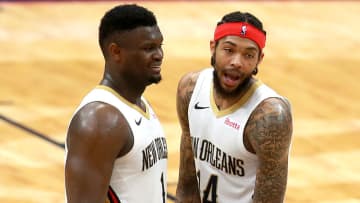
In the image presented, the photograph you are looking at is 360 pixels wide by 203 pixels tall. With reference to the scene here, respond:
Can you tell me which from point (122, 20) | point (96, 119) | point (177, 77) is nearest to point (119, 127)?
point (96, 119)

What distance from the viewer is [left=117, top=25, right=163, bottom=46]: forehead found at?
13.9ft

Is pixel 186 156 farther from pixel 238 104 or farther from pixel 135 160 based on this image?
pixel 135 160

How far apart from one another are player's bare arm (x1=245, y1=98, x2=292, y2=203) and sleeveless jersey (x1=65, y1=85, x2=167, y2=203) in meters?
0.63

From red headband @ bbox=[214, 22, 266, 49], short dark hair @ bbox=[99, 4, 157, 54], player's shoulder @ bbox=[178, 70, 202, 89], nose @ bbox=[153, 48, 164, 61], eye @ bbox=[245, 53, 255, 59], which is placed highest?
short dark hair @ bbox=[99, 4, 157, 54]

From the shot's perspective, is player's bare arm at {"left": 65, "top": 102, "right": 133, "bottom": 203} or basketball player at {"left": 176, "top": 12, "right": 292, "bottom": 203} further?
basketball player at {"left": 176, "top": 12, "right": 292, "bottom": 203}

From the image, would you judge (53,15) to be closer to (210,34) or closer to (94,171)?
(210,34)

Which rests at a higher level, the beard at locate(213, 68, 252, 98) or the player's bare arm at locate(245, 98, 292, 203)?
the beard at locate(213, 68, 252, 98)

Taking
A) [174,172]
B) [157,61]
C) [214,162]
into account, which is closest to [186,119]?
[214,162]

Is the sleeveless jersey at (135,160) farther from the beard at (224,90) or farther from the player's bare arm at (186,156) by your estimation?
the player's bare arm at (186,156)

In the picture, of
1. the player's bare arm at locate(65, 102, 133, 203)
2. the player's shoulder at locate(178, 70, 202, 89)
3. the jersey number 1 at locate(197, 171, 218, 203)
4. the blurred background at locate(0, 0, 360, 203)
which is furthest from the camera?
the blurred background at locate(0, 0, 360, 203)

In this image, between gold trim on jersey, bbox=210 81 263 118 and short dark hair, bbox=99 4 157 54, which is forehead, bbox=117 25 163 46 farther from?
gold trim on jersey, bbox=210 81 263 118

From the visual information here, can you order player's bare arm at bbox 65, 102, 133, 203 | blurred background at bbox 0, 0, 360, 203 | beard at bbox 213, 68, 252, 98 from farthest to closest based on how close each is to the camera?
blurred background at bbox 0, 0, 360, 203 → beard at bbox 213, 68, 252, 98 → player's bare arm at bbox 65, 102, 133, 203

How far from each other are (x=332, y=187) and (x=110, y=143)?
4.26 metres

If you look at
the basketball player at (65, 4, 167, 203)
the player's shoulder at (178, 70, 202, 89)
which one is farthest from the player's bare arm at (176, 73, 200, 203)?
the basketball player at (65, 4, 167, 203)
